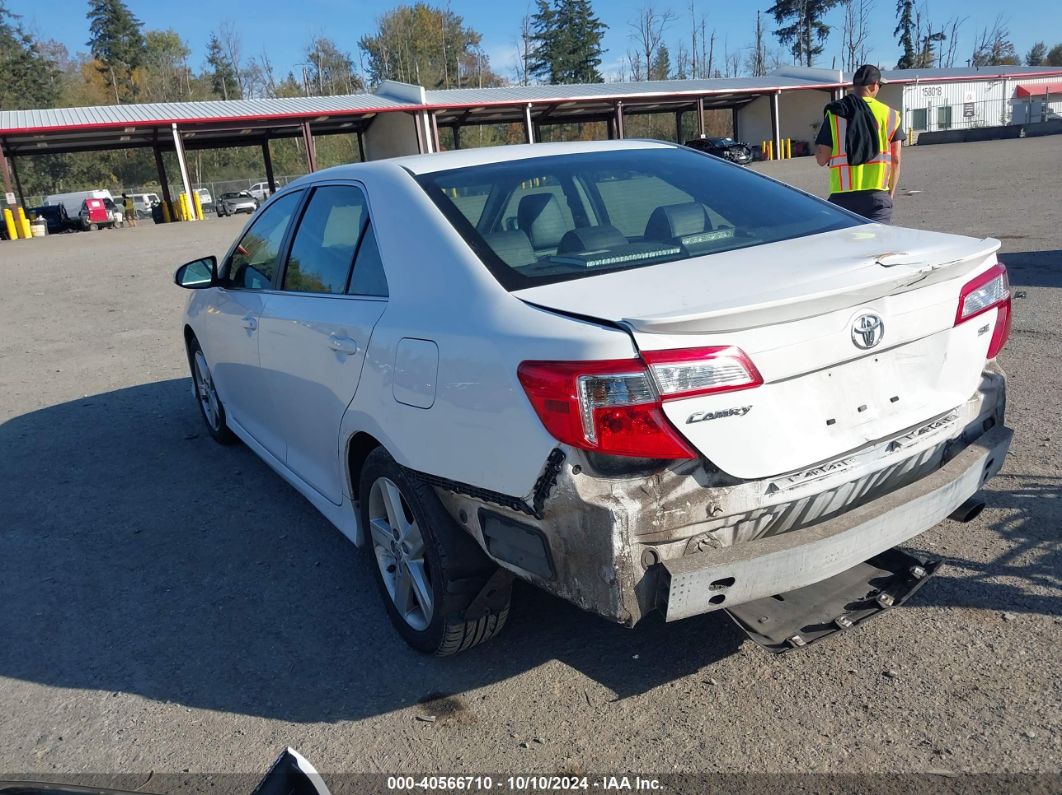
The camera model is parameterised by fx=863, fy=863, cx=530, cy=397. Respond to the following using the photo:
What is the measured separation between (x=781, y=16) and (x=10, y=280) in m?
89.6

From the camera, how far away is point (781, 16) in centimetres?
9000

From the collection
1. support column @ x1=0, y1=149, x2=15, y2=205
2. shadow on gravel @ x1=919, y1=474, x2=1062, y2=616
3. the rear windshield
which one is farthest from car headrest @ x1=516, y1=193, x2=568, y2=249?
support column @ x1=0, y1=149, x2=15, y2=205

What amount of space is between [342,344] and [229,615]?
4.12 feet

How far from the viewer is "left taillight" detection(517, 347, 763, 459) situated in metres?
2.18

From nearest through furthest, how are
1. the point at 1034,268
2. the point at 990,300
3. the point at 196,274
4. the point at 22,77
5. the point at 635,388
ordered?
the point at 635,388 → the point at 990,300 → the point at 196,274 → the point at 1034,268 → the point at 22,77

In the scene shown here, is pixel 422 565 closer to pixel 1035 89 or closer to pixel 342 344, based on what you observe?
pixel 342 344

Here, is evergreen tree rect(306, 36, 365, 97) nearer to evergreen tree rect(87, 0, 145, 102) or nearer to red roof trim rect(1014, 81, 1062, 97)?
evergreen tree rect(87, 0, 145, 102)

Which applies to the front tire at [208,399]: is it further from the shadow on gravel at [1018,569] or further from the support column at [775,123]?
the support column at [775,123]

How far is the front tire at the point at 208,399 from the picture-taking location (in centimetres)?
554

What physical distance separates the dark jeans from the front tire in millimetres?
4499

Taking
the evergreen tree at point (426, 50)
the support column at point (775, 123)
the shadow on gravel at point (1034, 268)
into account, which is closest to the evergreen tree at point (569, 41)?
the evergreen tree at point (426, 50)

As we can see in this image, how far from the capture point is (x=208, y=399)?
5.75m

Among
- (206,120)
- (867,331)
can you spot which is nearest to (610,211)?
(867,331)

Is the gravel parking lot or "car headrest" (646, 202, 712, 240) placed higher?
"car headrest" (646, 202, 712, 240)
